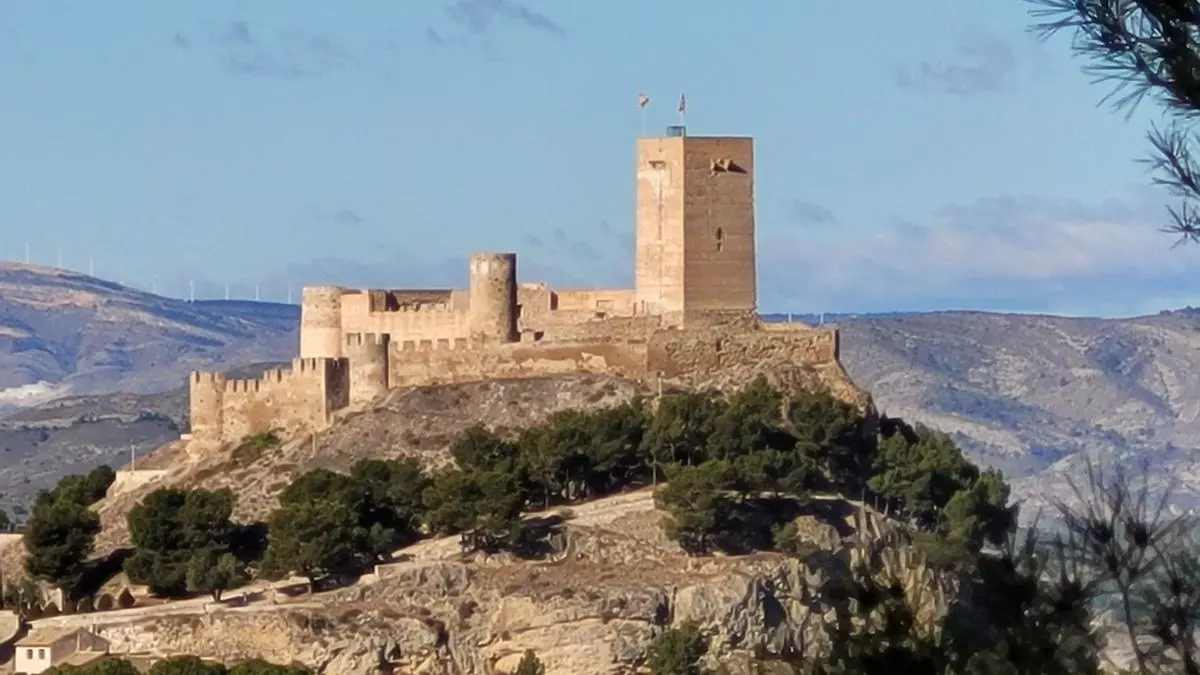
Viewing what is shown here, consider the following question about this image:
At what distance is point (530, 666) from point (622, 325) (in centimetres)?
786

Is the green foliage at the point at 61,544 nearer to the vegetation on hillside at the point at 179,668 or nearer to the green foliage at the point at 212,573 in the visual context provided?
the green foliage at the point at 212,573

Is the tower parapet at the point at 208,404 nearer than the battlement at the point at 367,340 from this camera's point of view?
No

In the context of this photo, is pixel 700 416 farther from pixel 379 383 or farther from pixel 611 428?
pixel 379 383

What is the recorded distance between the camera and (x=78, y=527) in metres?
57.7

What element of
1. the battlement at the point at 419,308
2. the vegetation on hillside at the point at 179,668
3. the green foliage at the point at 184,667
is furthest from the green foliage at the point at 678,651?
the battlement at the point at 419,308

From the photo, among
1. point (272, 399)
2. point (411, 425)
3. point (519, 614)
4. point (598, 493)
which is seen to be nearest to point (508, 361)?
point (411, 425)

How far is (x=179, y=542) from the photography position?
55531mm

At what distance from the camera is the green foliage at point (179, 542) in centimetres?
5525

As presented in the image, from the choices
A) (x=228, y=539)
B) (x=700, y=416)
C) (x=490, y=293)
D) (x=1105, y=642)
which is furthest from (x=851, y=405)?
(x=1105, y=642)

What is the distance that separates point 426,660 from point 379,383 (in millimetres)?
6364

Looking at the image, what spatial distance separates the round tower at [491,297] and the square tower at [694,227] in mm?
2474

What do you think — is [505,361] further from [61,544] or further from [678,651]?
[61,544]

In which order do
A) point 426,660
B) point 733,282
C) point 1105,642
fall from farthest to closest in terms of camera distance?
1. point 733,282
2. point 426,660
3. point 1105,642

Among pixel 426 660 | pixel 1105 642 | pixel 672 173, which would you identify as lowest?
pixel 426 660
